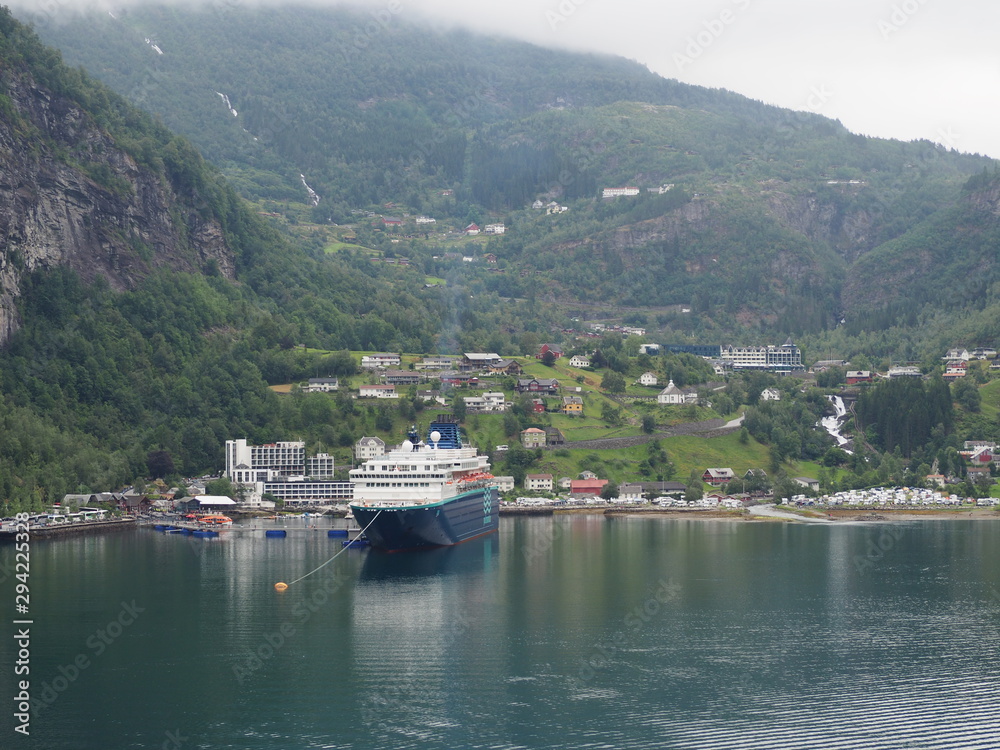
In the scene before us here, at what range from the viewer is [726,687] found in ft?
173

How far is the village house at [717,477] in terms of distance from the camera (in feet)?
452

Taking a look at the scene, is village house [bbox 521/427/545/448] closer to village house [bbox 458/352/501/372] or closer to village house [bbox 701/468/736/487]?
village house [bbox 701/468/736/487]

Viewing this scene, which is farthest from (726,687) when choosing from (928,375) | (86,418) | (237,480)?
(928,375)

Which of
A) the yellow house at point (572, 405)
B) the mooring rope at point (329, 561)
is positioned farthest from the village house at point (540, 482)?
the mooring rope at point (329, 561)

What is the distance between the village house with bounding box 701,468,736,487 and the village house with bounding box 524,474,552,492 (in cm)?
1659

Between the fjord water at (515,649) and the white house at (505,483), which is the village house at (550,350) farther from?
the fjord water at (515,649)

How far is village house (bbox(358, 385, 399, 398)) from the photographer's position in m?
144

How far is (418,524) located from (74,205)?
7505cm

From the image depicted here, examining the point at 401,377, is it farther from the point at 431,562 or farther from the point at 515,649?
the point at 515,649

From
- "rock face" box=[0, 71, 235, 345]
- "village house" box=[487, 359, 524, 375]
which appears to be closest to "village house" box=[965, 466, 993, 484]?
"village house" box=[487, 359, 524, 375]

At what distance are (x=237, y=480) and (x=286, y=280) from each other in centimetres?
5822

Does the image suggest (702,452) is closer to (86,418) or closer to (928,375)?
(928,375)

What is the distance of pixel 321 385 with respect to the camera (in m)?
146

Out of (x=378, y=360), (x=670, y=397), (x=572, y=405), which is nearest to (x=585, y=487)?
(x=572, y=405)
